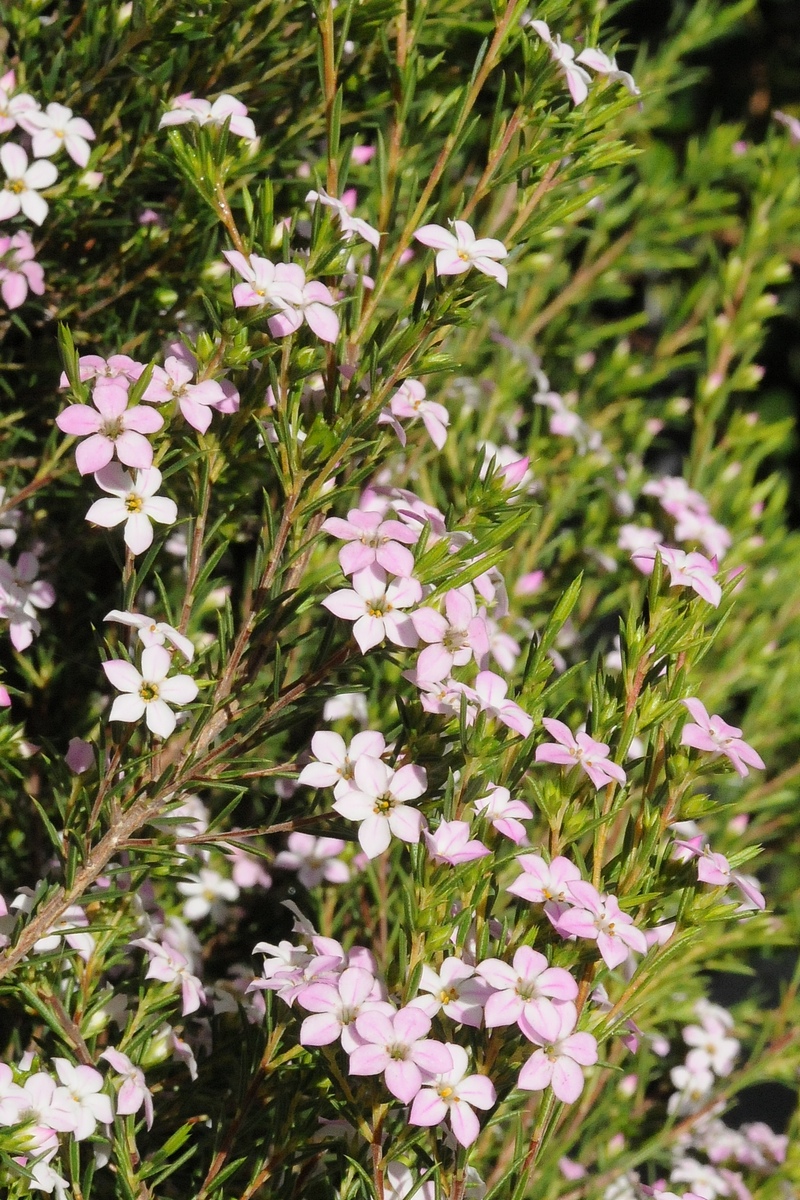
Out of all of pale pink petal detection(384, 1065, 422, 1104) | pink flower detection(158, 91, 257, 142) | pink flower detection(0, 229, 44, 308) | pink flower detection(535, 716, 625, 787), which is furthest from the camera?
pink flower detection(0, 229, 44, 308)

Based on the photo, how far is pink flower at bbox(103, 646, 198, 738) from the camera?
72 centimetres

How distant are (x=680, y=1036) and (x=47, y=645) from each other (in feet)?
2.74

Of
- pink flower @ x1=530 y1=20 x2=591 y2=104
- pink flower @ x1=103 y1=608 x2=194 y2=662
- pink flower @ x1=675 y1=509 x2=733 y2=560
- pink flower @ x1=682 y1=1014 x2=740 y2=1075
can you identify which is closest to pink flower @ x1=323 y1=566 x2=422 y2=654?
pink flower @ x1=103 y1=608 x2=194 y2=662

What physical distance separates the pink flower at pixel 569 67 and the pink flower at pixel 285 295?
11.0 inches

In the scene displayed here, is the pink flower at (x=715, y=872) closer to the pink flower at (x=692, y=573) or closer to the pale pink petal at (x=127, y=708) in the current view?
the pink flower at (x=692, y=573)

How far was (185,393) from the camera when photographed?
2.45ft

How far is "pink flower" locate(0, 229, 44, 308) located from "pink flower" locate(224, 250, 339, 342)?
0.93ft

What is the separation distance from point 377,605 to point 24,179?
520 millimetres

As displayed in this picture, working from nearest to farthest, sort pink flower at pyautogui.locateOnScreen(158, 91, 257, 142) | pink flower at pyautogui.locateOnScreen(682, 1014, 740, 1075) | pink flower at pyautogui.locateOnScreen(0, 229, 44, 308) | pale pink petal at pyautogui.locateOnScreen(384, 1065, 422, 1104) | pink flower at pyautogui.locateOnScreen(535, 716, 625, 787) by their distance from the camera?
pale pink petal at pyautogui.locateOnScreen(384, 1065, 422, 1104) < pink flower at pyautogui.locateOnScreen(535, 716, 625, 787) < pink flower at pyautogui.locateOnScreen(158, 91, 257, 142) < pink flower at pyautogui.locateOnScreen(0, 229, 44, 308) < pink flower at pyautogui.locateOnScreen(682, 1014, 740, 1075)

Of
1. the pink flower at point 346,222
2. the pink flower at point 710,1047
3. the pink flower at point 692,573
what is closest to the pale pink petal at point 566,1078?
the pink flower at point 692,573

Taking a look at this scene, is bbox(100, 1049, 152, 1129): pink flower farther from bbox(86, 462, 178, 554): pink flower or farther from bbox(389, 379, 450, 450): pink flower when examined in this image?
bbox(389, 379, 450, 450): pink flower

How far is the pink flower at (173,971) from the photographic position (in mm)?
805

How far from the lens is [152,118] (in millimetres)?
1068

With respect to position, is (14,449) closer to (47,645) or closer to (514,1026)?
Answer: (47,645)
